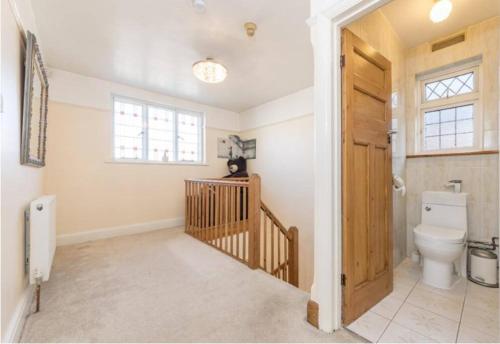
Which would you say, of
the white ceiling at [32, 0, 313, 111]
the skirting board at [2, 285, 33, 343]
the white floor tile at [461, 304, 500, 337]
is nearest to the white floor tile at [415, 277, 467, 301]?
the white floor tile at [461, 304, 500, 337]

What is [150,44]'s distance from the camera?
236 centimetres

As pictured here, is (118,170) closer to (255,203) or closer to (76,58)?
(76,58)

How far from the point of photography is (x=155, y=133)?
3.82 meters

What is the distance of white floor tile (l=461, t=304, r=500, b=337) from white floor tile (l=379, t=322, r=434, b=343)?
1.24ft

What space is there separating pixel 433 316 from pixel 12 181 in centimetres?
292

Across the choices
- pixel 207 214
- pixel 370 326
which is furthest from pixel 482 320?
pixel 207 214

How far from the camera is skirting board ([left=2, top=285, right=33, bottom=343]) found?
1.17 m

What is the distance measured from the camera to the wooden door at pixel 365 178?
1.34 metres

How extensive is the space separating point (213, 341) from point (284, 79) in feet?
10.8

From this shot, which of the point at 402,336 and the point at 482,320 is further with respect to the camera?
the point at 482,320

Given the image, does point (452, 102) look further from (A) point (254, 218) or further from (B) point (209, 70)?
(B) point (209, 70)

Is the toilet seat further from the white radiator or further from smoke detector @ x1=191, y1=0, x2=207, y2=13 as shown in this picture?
the white radiator

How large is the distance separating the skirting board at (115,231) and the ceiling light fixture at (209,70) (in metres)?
2.59

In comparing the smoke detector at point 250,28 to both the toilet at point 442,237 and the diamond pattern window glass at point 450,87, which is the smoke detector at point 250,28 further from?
the toilet at point 442,237
